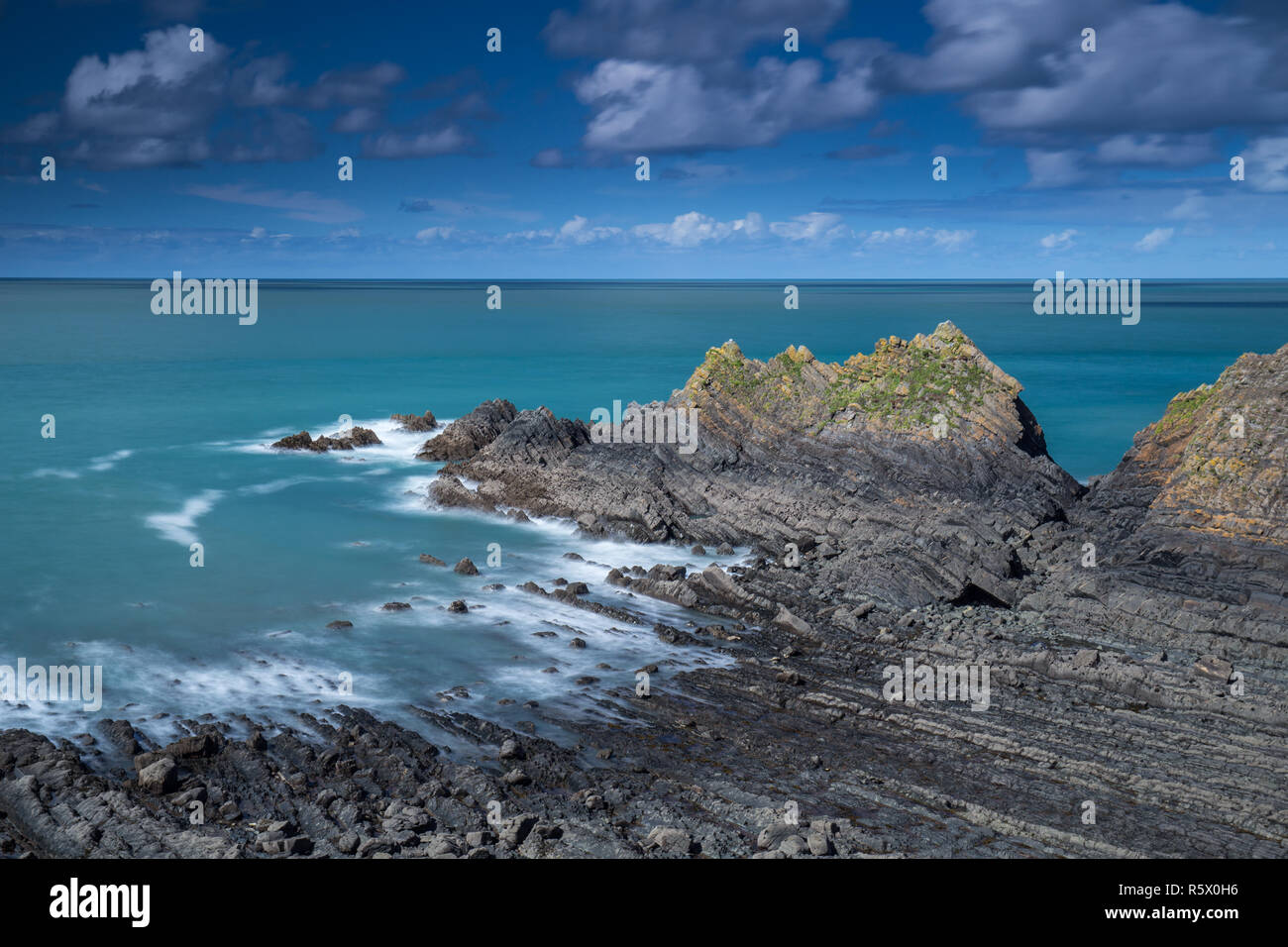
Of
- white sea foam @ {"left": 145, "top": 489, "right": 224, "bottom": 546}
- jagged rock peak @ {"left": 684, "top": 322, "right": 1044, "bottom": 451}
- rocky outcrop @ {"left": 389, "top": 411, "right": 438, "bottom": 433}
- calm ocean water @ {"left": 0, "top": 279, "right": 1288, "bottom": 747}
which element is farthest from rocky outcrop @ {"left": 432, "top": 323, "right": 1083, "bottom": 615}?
rocky outcrop @ {"left": 389, "top": 411, "right": 438, "bottom": 433}

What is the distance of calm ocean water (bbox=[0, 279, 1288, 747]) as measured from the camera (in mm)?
20422

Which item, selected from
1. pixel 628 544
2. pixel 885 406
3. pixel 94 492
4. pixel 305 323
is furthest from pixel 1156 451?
pixel 305 323

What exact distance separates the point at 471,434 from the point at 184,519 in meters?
12.0

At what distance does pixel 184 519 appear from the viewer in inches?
1299

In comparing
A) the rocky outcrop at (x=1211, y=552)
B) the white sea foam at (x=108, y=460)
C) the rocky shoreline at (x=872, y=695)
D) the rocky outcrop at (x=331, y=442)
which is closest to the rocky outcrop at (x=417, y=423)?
the rocky outcrop at (x=331, y=442)

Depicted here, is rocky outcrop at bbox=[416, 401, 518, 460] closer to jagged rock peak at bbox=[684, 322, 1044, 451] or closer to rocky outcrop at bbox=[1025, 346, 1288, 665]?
jagged rock peak at bbox=[684, 322, 1044, 451]

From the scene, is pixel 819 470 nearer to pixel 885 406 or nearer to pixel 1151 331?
pixel 885 406

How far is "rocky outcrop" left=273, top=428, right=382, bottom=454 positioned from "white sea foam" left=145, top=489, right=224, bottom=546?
7629mm

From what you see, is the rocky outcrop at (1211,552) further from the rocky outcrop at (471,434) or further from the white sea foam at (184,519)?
the white sea foam at (184,519)

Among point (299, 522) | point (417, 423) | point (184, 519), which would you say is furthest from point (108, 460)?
point (299, 522)

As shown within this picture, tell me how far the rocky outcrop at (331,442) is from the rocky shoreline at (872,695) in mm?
14892

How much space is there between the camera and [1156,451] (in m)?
29.5

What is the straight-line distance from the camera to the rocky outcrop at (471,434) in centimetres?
4088

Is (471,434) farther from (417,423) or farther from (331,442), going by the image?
(417,423)
